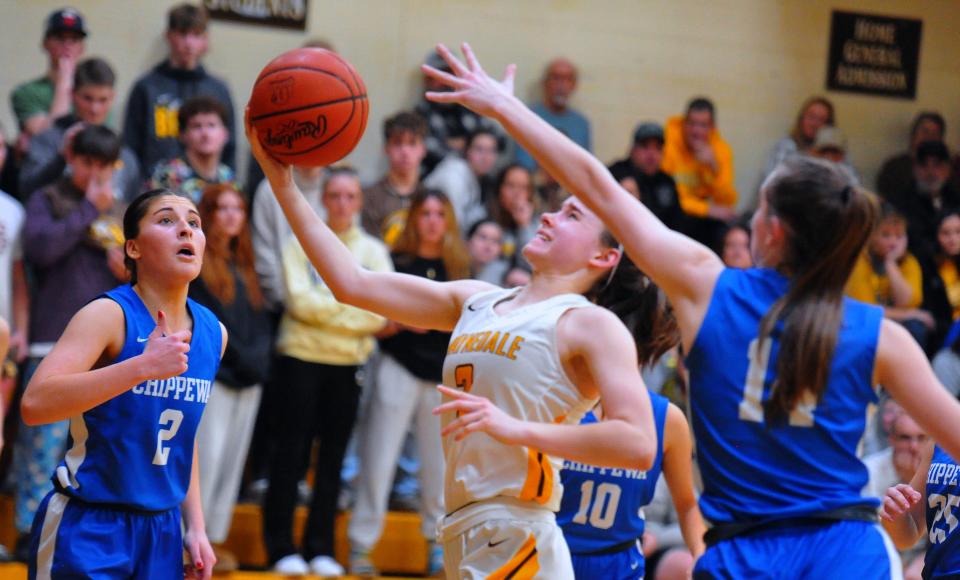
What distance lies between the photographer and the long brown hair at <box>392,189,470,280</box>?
276 inches

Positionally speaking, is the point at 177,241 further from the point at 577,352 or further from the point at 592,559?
the point at 592,559

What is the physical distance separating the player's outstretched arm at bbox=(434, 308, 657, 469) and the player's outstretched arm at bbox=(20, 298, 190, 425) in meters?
0.75

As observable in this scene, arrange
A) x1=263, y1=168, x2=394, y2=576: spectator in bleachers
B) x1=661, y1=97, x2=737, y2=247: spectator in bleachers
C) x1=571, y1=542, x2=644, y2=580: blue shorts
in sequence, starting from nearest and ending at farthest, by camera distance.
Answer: x1=571, y1=542, x2=644, y2=580: blue shorts < x1=263, y1=168, x2=394, y2=576: spectator in bleachers < x1=661, y1=97, x2=737, y2=247: spectator in bleachers

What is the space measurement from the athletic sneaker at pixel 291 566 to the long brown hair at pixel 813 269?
13.2 feet

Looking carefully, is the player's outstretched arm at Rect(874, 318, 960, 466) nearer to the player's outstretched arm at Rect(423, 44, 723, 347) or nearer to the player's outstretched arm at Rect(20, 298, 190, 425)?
the player's outstretched arm at Rect(423, 44, 723, 347)

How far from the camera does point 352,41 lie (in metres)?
9.41

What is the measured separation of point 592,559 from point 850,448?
1732 millimetres

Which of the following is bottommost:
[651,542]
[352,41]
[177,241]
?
[651,542]

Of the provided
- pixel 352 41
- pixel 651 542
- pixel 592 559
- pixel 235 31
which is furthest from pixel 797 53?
pixel 592 559

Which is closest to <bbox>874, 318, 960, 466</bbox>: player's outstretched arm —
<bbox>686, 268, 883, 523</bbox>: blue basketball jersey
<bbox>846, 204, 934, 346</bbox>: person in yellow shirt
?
<bbox>686, 268, 883, 523</bbox>: blue basketball jersey

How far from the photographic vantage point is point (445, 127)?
8.70m

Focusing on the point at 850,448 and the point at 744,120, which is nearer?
the point at 850,448

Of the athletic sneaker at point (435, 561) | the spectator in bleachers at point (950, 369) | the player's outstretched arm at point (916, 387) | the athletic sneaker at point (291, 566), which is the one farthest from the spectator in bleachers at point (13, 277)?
the spectator in bleachers at point (950, 369)

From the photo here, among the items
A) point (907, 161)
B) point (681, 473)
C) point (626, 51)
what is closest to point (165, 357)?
point (681, 473)
